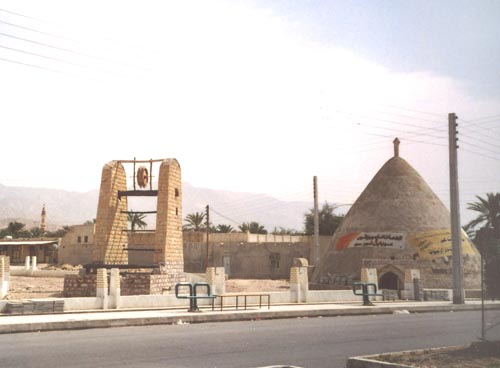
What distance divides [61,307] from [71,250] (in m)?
41.9

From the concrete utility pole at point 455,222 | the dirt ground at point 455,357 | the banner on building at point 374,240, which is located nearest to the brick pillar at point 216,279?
the concrete utility pole at point 455,222

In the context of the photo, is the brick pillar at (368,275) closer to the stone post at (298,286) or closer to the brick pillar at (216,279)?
the stone post at (298,286)

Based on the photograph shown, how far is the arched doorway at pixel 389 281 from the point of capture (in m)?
37.3

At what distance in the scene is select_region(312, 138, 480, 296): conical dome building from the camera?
35906mm

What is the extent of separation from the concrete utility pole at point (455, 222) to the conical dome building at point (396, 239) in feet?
24.7

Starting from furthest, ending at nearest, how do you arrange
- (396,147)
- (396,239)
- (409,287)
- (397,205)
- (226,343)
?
(396,147) → (397,205) → (396,239) → (409,287) → (226,343)

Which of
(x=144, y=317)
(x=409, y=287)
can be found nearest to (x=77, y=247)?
(x=409, y=287)

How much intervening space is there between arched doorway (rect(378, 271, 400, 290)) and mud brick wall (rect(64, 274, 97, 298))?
61.8 ft

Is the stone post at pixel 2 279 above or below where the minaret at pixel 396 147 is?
below

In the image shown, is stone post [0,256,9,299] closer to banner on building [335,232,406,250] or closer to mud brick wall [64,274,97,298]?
mud brick wall [64,274,97,298]

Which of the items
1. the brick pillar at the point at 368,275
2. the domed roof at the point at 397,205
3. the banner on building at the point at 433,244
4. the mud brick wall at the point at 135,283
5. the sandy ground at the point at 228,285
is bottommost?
the sandy ground at the point at 228,285

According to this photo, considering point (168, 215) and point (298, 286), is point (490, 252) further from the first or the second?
point (168, 215)

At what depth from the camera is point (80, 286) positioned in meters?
25.4

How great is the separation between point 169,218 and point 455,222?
510 inches
